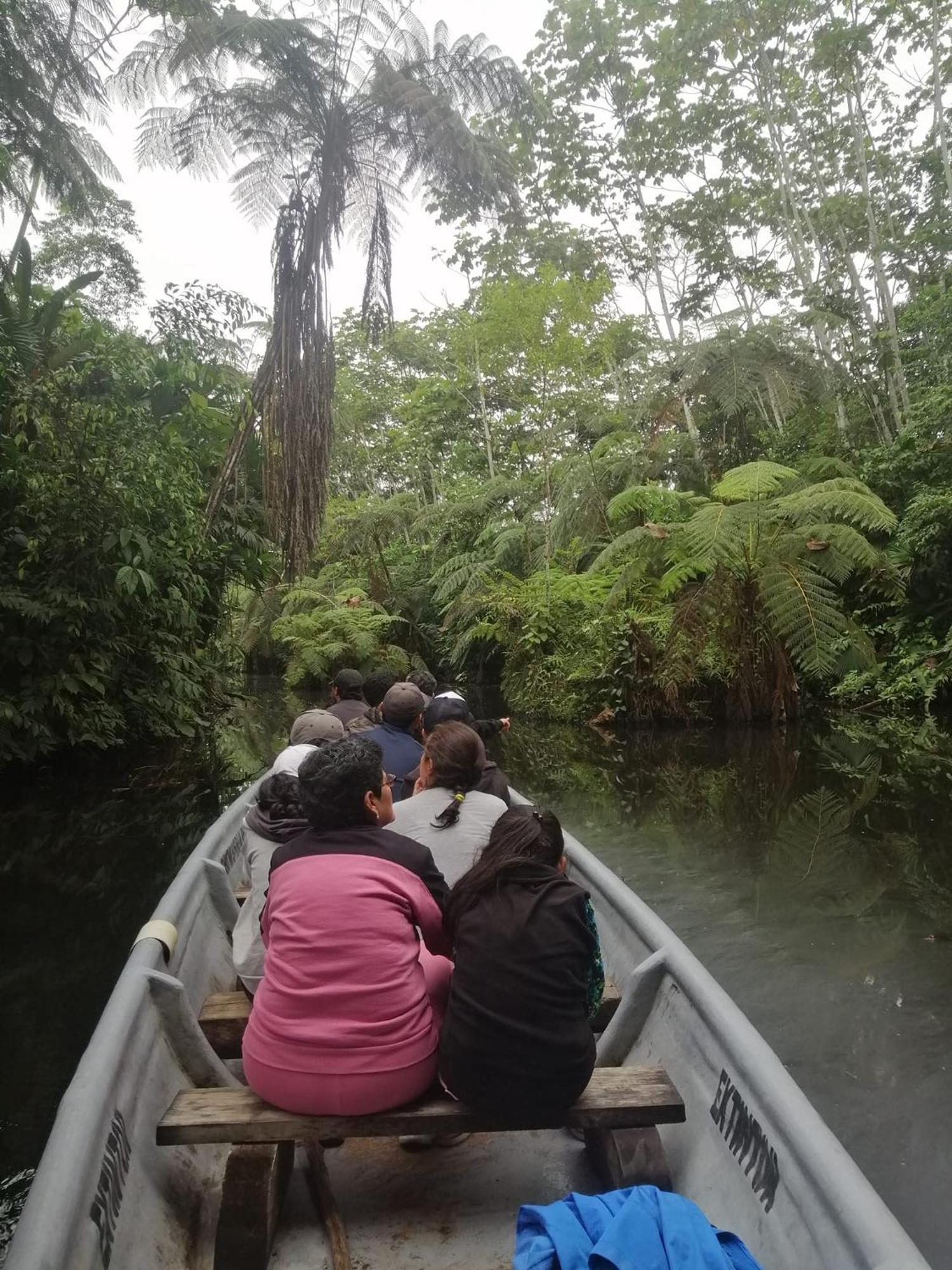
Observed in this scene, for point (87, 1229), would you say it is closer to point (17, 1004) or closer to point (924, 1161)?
point (924, 1161)

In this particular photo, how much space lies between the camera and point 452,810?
104 inches

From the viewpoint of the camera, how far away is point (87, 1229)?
155cm

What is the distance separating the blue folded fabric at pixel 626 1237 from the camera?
4.60ft

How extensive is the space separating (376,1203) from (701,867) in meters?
3.84

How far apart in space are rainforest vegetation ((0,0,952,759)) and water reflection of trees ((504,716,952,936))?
0.94m

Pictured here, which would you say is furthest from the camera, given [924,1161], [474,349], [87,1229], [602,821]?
[474,349]

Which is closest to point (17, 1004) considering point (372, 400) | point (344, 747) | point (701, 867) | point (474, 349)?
point (344, 747)

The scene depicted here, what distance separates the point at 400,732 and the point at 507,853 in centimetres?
232

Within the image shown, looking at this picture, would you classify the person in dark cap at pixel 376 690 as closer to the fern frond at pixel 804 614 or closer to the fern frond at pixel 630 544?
the fern frond at pixel 804 614

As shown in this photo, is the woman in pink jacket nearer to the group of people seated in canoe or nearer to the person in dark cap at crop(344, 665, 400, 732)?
the group of people seated in canoe

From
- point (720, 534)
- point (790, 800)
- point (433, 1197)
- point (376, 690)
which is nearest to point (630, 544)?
point (720, 534)

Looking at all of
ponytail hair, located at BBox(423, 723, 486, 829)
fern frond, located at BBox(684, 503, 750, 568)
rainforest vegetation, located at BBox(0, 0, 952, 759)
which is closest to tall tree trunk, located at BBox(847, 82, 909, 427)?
rainforest vegetation, located at BBox(0, 0, 952, 759)

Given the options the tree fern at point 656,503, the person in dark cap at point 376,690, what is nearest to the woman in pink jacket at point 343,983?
the person in dark cap at point 376,690

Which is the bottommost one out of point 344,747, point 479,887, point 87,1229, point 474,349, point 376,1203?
point 376,1203
